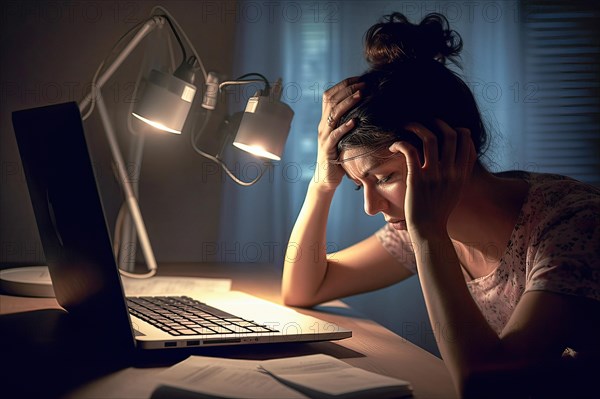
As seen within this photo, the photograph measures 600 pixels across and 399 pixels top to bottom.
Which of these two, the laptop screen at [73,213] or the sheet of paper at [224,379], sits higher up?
the laptop screen at [73,213]

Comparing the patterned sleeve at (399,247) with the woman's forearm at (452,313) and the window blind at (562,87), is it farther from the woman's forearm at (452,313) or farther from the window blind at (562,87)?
the window blind at (562,87)

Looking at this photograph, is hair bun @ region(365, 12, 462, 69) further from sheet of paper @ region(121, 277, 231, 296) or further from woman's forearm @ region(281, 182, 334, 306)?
sheet of paper @ region(121, 277, 231, 296)

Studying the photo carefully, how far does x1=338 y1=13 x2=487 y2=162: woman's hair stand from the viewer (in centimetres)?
114

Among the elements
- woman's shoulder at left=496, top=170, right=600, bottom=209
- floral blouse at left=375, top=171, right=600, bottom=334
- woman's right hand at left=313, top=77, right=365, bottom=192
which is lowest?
floral blouse at left=375, top=171, right=600, bottom=334

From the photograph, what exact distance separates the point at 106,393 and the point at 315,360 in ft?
0.83

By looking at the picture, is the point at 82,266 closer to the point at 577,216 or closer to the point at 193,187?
the point at 577,216

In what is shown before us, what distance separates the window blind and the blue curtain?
0.08m

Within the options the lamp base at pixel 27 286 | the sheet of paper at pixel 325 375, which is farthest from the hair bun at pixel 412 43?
the lamp base at pixel 27 286

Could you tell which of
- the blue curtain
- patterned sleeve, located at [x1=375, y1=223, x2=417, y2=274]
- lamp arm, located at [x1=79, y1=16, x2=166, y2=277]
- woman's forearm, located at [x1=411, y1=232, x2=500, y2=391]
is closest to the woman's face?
woman's forearm, located at [x1=411, y1=232, x2=500, y2=391]

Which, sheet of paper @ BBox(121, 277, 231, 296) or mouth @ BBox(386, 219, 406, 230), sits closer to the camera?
mouth @ BBox(386, 219, 406, 230)

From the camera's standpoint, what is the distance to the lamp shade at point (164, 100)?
1.40m

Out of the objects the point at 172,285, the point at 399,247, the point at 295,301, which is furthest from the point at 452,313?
the point at 172,285

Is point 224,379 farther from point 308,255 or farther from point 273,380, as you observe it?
point 308,255

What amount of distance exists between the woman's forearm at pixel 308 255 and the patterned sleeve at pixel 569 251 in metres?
0.48
